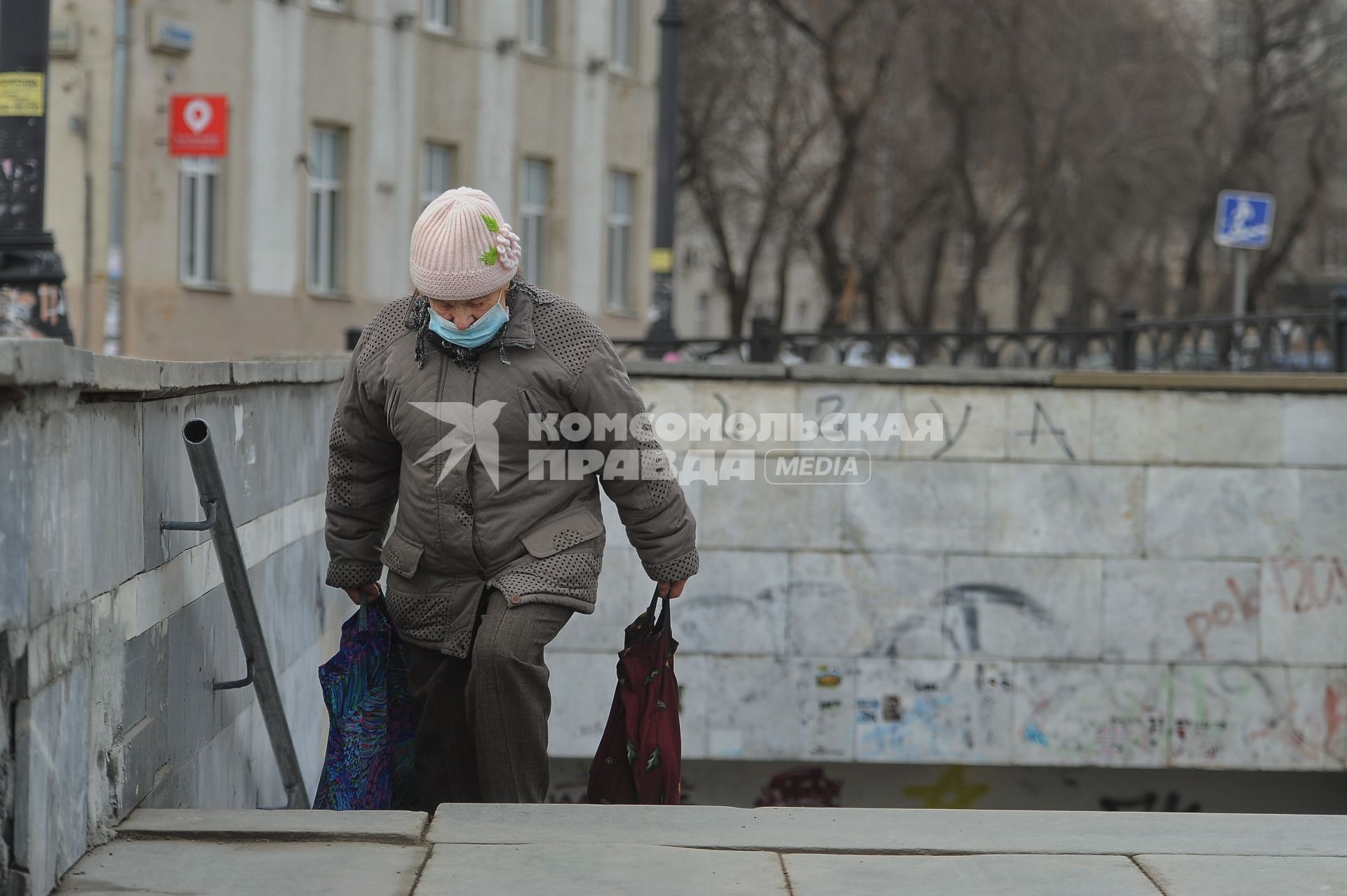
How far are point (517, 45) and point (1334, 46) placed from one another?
12847 mm

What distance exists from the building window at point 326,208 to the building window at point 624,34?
7.50m

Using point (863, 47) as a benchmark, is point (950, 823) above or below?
below

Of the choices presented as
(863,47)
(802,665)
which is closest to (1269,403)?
(802,665)

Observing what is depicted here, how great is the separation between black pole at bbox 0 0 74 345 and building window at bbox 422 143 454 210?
17.0m

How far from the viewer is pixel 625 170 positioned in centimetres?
2945

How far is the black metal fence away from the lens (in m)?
10.6

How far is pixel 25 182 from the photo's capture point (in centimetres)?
771

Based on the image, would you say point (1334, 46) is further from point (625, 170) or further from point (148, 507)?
point (148, 507)

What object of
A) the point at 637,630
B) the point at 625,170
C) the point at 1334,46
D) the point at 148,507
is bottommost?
the point at 637,630

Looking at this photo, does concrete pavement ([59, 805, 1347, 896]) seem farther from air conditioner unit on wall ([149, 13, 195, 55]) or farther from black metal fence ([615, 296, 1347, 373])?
air conditioner unit on wall ([149, 13, 195, 55])

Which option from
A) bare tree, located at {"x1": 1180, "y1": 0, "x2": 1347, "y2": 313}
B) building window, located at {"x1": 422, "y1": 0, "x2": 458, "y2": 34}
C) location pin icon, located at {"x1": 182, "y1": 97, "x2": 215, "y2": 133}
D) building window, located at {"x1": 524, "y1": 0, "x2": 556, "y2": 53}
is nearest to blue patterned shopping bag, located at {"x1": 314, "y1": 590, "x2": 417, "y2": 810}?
location pin icon, located at {"x1": 182, "y1": 97, "x2": 215, "y2": 133}

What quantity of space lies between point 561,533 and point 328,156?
1927cm

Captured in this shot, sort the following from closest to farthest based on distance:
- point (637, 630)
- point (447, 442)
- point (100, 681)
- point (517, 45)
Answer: point (100, 681)
point (447, 442)
point (637, 630)
point (517, 45)
